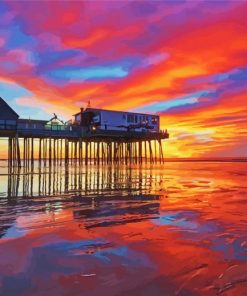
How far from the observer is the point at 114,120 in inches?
1987

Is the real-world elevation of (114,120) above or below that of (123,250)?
above

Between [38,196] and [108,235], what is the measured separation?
7648 mm

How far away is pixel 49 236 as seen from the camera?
A: 24.1 feet

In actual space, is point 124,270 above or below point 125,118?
below

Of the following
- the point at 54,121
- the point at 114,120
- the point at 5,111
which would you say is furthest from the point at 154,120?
the point at 5,111

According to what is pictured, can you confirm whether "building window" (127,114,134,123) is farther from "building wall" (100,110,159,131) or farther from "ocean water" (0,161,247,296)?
"ocean water" (0,161,247,296)

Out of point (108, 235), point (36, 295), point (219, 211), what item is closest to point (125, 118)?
point (219, 211)

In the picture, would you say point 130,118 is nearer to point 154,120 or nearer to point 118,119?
point 118,119

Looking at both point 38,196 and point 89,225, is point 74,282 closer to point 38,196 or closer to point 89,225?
point 89,225

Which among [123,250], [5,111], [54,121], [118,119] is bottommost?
[123,250]

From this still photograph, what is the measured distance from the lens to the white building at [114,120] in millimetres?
49688

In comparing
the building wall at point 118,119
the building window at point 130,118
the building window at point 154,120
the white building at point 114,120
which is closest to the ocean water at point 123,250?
the white building at point 114,120

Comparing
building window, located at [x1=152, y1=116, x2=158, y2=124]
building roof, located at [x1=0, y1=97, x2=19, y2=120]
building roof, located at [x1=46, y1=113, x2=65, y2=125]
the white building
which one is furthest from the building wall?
building roof, located at [x1=0, y1=97, x2=19, y2=120]

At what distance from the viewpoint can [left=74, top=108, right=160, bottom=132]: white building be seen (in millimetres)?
49688
